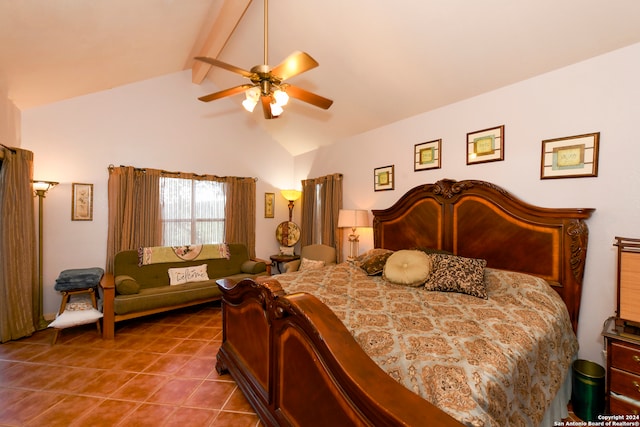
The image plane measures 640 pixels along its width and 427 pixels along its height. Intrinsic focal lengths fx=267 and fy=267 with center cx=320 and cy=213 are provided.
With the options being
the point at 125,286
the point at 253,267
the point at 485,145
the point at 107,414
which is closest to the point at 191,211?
the point at 253,267

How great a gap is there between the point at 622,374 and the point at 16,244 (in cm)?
511

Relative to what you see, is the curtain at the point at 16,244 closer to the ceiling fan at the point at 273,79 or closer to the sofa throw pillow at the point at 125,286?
the sofa throw pillow at the point at 125,286

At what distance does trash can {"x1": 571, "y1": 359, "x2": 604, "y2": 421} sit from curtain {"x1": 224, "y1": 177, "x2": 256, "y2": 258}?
168 inches

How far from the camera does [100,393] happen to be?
2.01m

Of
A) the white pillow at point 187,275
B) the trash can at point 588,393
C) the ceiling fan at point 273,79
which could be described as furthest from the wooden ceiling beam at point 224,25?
the trash can at point 588,393

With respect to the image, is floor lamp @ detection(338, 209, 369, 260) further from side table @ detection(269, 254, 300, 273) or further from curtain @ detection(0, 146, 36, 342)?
curtain @ detection(0, 146, 36, 342)

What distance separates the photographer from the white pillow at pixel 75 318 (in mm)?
2660

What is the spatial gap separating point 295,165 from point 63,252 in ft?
12.2

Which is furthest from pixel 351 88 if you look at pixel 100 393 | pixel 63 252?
pixel 63 252

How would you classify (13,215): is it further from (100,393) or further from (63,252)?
(100,393)

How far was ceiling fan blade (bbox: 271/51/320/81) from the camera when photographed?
1788 millimetres

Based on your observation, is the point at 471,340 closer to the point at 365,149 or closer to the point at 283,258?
the point at 365,149

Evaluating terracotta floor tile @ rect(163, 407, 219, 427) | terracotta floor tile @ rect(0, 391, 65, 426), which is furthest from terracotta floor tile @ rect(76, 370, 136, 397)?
terracotta floor tile @ rect(163, 407, 219, 427)

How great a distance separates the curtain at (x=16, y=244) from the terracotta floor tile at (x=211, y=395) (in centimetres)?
230
